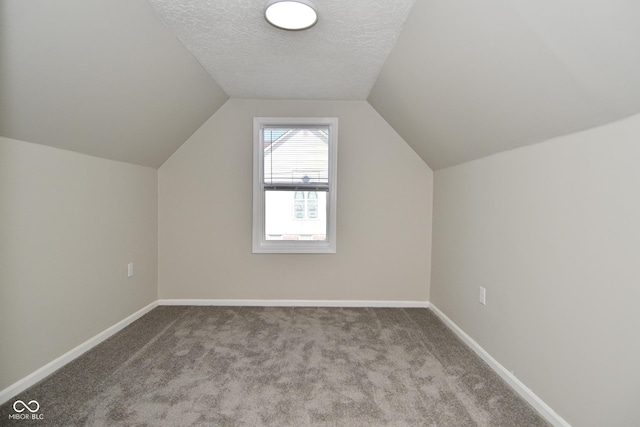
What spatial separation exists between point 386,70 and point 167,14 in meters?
1.56

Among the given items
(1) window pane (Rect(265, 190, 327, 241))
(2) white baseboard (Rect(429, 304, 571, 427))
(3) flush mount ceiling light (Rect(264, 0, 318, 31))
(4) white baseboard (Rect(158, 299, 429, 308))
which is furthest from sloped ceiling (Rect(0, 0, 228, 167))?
(2) white baseboard (Rect(429, 304, 571, 427))

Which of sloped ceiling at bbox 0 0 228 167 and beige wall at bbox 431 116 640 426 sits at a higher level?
sloped ceiling at bbox 0 0 228 167

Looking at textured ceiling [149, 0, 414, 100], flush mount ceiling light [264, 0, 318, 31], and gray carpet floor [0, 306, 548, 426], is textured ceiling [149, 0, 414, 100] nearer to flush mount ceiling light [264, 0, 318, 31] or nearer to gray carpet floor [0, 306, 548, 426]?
flush mount ceiling light [264, 0, 318, 31]

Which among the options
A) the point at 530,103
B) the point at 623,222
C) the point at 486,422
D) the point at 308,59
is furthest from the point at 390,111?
the point at 486,422

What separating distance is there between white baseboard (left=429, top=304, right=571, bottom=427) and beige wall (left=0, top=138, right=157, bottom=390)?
2908 millimetres

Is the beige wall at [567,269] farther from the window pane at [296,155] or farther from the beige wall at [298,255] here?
the window pane at [296,155]

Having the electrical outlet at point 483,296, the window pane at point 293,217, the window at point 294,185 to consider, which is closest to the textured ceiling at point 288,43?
the window at point 294,185

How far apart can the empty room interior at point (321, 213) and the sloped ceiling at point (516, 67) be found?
11 millimetres

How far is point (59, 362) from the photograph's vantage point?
207cm

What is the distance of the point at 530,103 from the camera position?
1595 mm

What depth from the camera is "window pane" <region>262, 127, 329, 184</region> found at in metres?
3.42

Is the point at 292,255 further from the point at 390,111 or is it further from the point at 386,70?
the point at 386,70

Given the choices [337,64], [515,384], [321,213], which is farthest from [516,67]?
[321,213]

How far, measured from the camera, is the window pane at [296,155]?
342 cm
